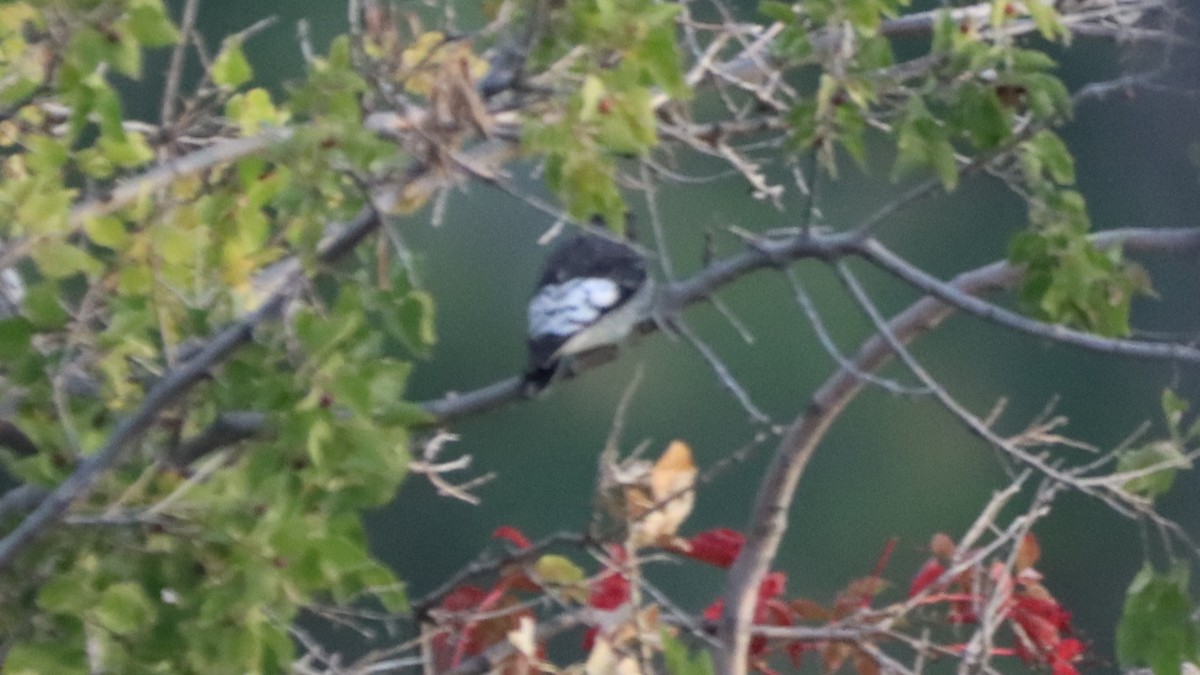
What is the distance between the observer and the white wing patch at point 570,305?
9.21 feet

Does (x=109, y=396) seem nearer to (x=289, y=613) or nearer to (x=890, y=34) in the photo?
(x=289, y=613)

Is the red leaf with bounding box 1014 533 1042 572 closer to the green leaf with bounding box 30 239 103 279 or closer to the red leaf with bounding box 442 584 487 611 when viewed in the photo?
the red leaf with bounding box 442 584 487 611

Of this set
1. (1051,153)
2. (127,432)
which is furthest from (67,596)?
(1051,153)

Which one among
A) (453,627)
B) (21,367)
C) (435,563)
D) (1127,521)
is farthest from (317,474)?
(1127,521)

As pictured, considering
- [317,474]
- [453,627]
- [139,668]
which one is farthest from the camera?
[453,627]

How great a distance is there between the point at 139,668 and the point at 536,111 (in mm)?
819

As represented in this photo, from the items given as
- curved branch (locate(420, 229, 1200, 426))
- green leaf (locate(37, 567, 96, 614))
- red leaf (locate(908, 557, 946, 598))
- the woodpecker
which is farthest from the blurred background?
green leaf (locate(37, 567, 96, 614))

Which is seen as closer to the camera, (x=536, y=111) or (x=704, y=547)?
(x=536, y=111)

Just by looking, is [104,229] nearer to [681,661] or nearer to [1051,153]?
[681,661]

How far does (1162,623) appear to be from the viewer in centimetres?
147

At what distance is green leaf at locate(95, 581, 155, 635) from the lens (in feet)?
4.53

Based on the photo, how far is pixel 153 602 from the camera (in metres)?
1.48

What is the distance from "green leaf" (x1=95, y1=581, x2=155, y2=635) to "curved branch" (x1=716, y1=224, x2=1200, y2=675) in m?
1.11

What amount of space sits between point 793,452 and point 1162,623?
94 cm
